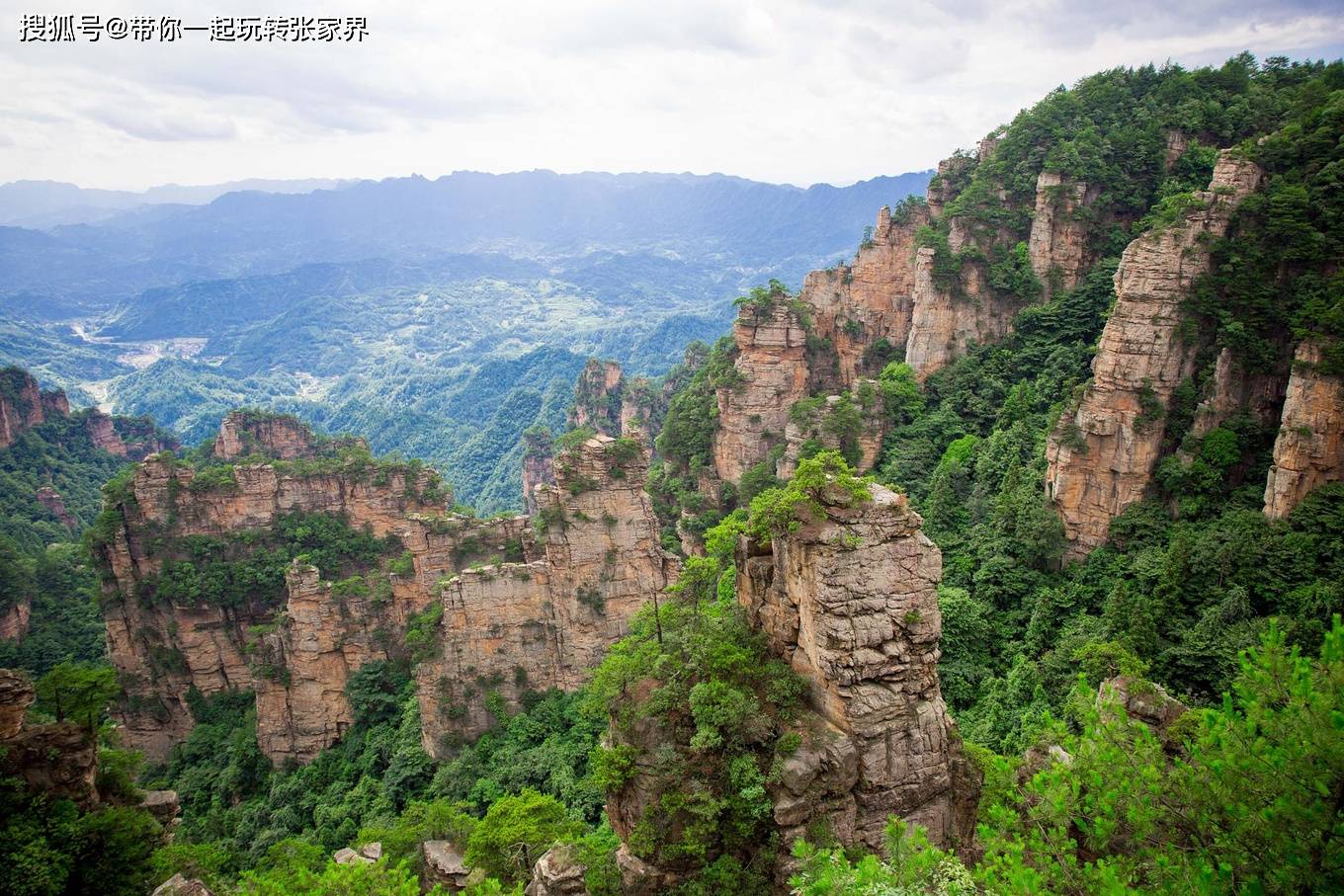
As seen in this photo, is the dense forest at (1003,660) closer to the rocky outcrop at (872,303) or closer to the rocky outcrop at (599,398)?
the rocky outcrop at (872,303)

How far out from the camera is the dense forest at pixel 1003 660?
32.8ft

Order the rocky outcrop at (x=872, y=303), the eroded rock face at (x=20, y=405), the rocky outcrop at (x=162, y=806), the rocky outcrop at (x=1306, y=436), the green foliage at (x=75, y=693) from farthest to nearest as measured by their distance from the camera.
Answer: the eroded rock face at (x=20, y=405)
the rocky outcrop at (x=872, y=303)
the rocky outcrop at (x=1306, y=436)
the rocky outcrop at (x=162, y=806)
the green foliage at (x=75, y=693)

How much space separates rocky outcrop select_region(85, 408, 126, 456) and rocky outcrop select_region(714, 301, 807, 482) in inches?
2608

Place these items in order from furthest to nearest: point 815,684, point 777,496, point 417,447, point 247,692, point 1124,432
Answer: point 417,447 → point 247,692 → point 1124,432 → point 777,496 → point 815,684

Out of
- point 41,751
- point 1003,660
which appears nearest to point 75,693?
point 41,751

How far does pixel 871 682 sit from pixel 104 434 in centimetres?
8667

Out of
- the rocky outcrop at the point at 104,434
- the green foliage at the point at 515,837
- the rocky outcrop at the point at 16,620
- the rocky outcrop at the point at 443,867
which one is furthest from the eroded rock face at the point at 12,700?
the rocky outcrop at the point at 104,434

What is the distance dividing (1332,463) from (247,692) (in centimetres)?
4751

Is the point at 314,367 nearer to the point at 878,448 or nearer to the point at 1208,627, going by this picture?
the point at 878,448

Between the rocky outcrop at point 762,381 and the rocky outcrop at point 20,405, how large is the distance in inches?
2546

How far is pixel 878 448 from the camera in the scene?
4331 cm

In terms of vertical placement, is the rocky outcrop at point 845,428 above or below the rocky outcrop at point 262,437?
above

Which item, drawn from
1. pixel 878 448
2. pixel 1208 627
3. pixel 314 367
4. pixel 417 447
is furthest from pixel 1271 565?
pixel 314 367

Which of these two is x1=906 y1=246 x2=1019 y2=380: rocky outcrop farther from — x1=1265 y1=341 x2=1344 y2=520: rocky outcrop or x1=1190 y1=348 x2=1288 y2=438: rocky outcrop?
x1=1265 y1=341 x2=1344 y2=520: rocky outcrop
